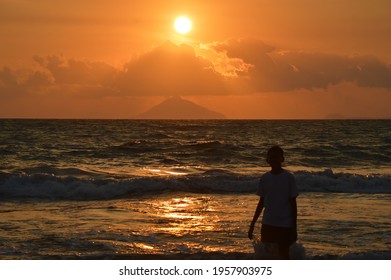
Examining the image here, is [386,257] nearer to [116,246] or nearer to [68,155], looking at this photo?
[116,246]

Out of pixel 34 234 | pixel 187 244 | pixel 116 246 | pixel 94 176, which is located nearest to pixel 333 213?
pixel 187 244

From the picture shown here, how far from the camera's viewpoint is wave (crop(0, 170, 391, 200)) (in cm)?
2216

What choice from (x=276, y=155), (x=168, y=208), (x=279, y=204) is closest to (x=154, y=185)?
(x=168, y=208)

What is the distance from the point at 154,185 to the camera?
2377 cm

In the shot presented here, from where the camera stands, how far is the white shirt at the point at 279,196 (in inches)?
328

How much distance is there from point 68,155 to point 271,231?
30686 mm

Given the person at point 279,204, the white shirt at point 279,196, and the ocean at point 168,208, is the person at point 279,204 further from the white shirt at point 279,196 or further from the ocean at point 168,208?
the ocean at point 168,208

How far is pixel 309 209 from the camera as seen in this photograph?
17188mm

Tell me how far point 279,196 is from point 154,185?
15668 mm

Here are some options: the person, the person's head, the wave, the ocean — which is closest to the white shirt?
the person

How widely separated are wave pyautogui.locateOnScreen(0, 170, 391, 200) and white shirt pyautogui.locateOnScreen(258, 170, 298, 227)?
13.6 meters

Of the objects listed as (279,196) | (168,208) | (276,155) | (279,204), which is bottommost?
(168,208)

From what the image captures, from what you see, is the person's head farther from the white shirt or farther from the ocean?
the ocean

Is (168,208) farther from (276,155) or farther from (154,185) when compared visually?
(276,155)
